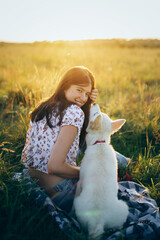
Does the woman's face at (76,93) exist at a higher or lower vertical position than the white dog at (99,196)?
higher

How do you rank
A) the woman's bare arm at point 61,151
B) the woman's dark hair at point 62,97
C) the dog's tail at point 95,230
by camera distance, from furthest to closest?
1. the woman's dark hair at point 62,97
2. the woman's bare arm at point 61,151
3. the dog's tail at point 95,230

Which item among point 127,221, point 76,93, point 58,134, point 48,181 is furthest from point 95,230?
point 76,93

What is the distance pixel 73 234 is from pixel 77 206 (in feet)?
0.72

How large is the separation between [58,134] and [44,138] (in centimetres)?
18

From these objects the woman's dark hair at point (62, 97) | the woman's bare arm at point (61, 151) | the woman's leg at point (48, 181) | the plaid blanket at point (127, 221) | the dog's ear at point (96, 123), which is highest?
the woman's dark hair at point (62, 97)

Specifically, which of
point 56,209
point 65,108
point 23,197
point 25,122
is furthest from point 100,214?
point 25,122

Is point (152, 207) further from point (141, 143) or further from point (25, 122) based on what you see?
point (25, 122)

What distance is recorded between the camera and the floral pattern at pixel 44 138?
183cm

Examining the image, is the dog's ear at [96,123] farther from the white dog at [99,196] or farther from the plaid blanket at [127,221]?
the plaid blanket at [127,221]

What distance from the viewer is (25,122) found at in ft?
11.1

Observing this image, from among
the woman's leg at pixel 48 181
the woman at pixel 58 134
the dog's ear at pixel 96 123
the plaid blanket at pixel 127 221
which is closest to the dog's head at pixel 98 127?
the dog's ear at pixel 96 123

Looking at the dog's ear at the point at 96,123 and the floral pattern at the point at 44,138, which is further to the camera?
the dog's ear at the point at 96,123

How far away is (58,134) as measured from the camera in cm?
188

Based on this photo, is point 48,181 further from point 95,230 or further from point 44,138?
point 95,230
